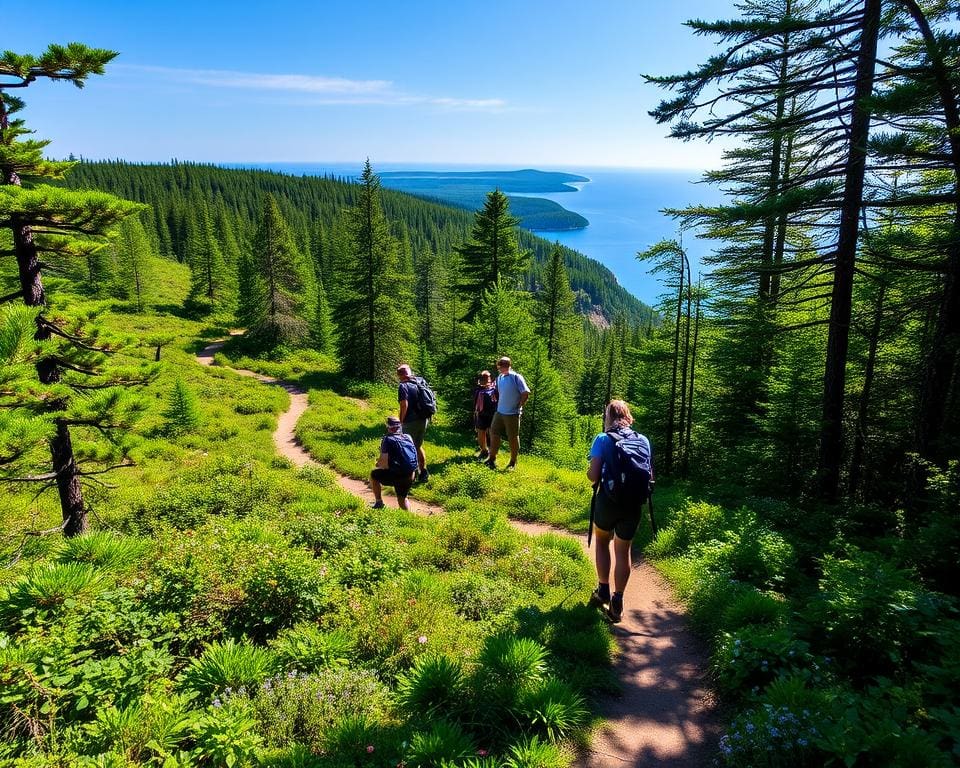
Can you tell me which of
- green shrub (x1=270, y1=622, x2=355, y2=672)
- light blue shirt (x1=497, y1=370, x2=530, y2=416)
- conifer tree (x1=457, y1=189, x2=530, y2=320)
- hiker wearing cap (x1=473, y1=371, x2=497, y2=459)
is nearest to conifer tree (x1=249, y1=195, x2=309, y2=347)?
conifer tree (x1=457, y1=189, x2=530, y2=320)

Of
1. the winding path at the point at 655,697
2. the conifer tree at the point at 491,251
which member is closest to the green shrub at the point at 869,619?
the winding path at the point at 655,697

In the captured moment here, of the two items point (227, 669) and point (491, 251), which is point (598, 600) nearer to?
point (227, 669)

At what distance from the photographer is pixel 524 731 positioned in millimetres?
3818

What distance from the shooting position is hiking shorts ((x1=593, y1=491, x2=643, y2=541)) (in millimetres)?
5547

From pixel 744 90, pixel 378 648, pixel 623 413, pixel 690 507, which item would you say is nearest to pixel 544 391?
pixel 690 507

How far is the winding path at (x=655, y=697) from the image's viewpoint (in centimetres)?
391

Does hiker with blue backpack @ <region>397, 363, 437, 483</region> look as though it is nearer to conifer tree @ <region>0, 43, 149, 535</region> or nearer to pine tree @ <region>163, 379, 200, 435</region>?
conifer tree @ <region>0, 43, 149, 535</region>

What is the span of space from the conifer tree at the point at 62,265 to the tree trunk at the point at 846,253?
33.2ft

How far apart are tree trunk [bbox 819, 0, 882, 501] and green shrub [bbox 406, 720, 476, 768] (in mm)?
8966

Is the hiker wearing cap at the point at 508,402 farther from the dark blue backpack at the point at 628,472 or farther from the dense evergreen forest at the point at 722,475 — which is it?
the dark blue backpack at the point at 628,472

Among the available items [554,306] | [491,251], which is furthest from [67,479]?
[554,306]

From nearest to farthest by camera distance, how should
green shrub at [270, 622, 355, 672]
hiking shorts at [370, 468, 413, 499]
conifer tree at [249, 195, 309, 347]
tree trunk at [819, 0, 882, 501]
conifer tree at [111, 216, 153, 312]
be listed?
1. green shrub at [270, 622, 355, 672]
2. tree trunk at [819, 0, 882, 501]
3. hiking shorts at [370, 468, 413, 499]
4. conifer tree at [249, 195, 309, 347]
5. conifer tree at [111, 216, 153, 312]

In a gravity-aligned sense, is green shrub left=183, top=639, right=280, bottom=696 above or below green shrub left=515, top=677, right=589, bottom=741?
above

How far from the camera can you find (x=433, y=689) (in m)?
4.06
